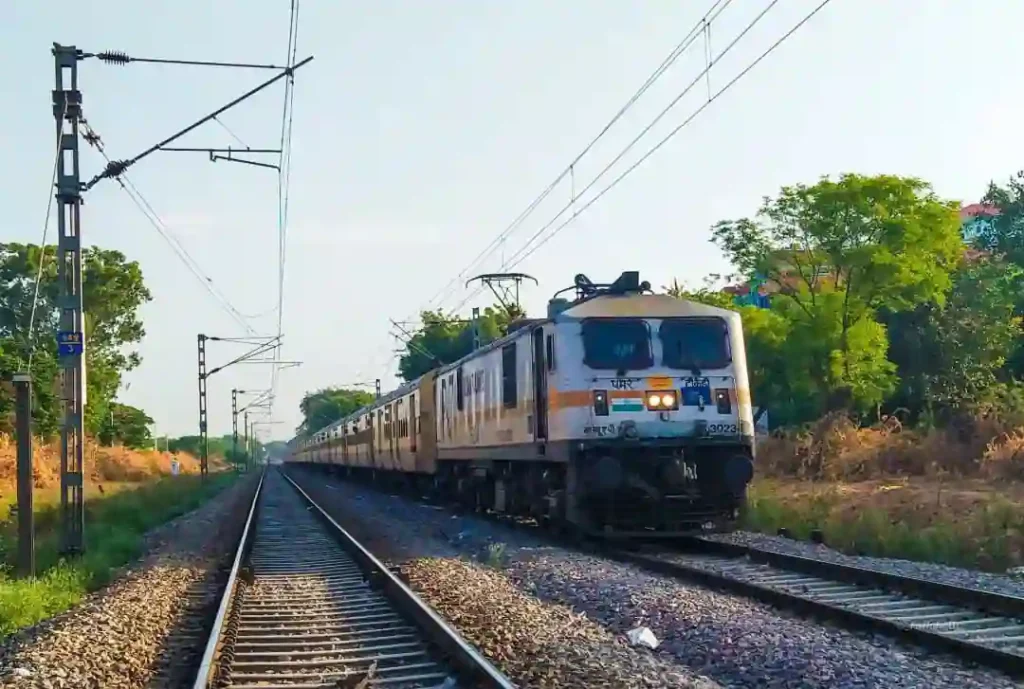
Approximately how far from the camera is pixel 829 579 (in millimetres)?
11945

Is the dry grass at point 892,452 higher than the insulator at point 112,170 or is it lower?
lower

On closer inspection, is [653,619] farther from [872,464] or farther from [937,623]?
[872,464]

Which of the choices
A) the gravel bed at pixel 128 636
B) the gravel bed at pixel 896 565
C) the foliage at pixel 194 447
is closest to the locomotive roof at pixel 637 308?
the gravel bed at pixel 896 565

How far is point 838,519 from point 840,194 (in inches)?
511

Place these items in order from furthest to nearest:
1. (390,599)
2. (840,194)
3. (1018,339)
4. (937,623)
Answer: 1. (1018,339)
2. (840,194)
3. (390,599)
4. (937,623)

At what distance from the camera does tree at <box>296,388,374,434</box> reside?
118 meters

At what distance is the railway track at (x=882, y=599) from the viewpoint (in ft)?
27.2

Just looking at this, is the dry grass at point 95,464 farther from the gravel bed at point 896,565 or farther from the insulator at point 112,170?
the gravel bed at point 896,565

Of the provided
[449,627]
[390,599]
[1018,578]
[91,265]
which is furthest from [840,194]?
[91,265]

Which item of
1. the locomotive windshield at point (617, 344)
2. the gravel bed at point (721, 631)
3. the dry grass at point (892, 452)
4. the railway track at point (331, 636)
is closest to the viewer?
the gravel bed at point (721, 631)

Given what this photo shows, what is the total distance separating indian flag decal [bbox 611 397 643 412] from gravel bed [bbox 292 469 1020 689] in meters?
1.98

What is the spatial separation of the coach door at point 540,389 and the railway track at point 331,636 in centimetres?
292

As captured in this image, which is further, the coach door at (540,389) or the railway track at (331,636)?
the coach door at (540,389)

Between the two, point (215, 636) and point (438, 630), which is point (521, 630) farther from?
point (215, 636)
